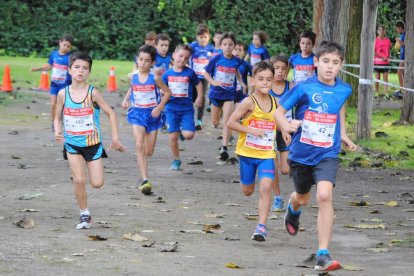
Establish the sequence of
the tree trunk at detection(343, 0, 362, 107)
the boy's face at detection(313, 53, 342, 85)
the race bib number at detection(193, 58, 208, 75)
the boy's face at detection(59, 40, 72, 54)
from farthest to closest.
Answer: the tree trunk at detection(343, 0, 362, 107)
the race bib number at detection(193, 58, 208, 75)
the boy's face at detection(59, 40, 72, 54)
the boy's face at detection(313, 53, 342, 85)

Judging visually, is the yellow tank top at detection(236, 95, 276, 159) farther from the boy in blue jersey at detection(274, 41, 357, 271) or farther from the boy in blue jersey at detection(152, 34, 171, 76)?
the boy in blue jersey at detection(152, 34, 171, 76)

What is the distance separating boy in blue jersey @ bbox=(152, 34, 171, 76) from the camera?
1872cm

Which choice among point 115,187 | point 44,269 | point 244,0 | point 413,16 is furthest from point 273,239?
point 244,0

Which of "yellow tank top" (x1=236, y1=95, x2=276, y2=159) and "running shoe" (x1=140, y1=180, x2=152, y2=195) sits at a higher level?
"yellow tank top" (x1=236, y1=95, x2=276, y2=159)

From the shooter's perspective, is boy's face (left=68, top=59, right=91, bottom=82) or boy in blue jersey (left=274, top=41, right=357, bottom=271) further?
boy's face (left=68, top=59, right=91, bottom=82)

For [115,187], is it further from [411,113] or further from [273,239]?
[411,113]

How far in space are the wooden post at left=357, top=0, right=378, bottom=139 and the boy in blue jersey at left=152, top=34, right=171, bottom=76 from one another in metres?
3.08

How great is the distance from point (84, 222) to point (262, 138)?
66.6 inches

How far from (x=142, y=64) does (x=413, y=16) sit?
23.0ft

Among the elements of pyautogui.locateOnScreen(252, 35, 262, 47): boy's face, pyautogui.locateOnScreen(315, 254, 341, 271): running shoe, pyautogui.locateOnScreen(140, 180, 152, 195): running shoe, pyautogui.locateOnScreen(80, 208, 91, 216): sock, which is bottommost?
pyautogui.locateOnScreen(140, 180, 152, 195): running shoe

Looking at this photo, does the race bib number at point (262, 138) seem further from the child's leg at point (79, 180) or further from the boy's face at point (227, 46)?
the boy's face at point (227, 46)

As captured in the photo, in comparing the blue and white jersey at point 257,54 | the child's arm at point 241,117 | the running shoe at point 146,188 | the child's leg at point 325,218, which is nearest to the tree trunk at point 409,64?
the blue and white jersey at point 257,54

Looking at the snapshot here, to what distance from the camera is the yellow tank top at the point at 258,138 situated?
1034cm

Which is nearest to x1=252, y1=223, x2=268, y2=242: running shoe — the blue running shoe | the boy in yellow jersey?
the boy in yellow jersey
